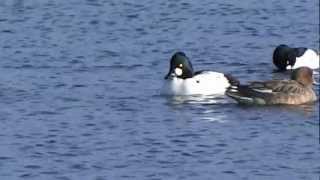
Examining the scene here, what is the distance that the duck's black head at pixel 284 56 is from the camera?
25875mm

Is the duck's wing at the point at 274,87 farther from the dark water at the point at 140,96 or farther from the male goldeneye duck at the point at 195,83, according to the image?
the male goldeneye duck at the point at 195,83

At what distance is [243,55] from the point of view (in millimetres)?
26547

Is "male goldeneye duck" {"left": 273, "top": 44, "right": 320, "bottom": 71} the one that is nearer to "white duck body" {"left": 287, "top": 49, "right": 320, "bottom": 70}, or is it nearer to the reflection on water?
"white duck body" {"left": 287, "top": 49, "right": 320, "bottom": 70}

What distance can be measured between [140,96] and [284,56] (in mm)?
3727

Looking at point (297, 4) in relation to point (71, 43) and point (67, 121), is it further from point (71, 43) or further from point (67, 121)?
point (67, 121)

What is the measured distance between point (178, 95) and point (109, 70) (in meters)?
2.01

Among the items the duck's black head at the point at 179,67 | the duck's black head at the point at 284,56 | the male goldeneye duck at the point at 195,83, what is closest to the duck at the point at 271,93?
the male goldeneye duck at the point at 195,83

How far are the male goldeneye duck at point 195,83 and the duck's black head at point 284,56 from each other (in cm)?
208

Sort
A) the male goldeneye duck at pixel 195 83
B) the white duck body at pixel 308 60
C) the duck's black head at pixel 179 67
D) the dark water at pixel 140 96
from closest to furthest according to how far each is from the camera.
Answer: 1. the dark water at pixel 140 96
2. the male goldeneye duck at pixel 195 83
3. the duck's black head at pixel 179 67
4. the white duck body at pixel 308 60

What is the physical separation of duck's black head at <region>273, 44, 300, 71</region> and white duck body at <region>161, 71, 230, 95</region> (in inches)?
86.9

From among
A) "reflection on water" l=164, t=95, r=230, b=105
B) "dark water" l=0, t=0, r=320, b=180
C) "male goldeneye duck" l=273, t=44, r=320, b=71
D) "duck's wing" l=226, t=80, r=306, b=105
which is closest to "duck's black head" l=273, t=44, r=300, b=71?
"male goldeneye duck" l=273, t=44, r=320, b=71

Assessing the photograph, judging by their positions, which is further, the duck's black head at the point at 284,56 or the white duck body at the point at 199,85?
the duck's black head at the point at 284,56

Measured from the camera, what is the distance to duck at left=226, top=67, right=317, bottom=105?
893 inches

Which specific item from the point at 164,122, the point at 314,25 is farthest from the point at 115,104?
the point at 314,25
